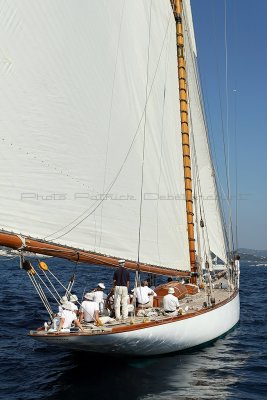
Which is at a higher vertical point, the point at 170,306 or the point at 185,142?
the point at 185,142

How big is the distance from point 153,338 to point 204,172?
13.7 metres

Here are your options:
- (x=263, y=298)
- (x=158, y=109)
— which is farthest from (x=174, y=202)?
(x=263, y=298)

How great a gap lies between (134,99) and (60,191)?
568cm

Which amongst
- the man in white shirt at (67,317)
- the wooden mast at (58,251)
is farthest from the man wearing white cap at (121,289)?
the man in white shirt at (67,317)

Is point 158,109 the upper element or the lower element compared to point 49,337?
upper

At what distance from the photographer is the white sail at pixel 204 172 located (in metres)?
24.3

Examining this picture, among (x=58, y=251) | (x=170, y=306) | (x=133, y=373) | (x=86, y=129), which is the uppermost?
(x=86, y=129)

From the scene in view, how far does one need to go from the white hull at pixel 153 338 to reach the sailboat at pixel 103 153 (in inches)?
1.9

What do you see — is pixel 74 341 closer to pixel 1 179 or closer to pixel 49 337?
pixel 49 337

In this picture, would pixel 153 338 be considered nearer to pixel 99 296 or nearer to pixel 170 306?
pixel 170 306

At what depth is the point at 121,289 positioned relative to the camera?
14977mm

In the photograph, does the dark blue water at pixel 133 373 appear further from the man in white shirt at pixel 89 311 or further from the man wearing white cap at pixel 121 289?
the man wearing white cap at pixel 121 289

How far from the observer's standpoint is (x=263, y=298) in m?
35.0

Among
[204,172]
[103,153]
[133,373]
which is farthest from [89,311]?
[204,172]
